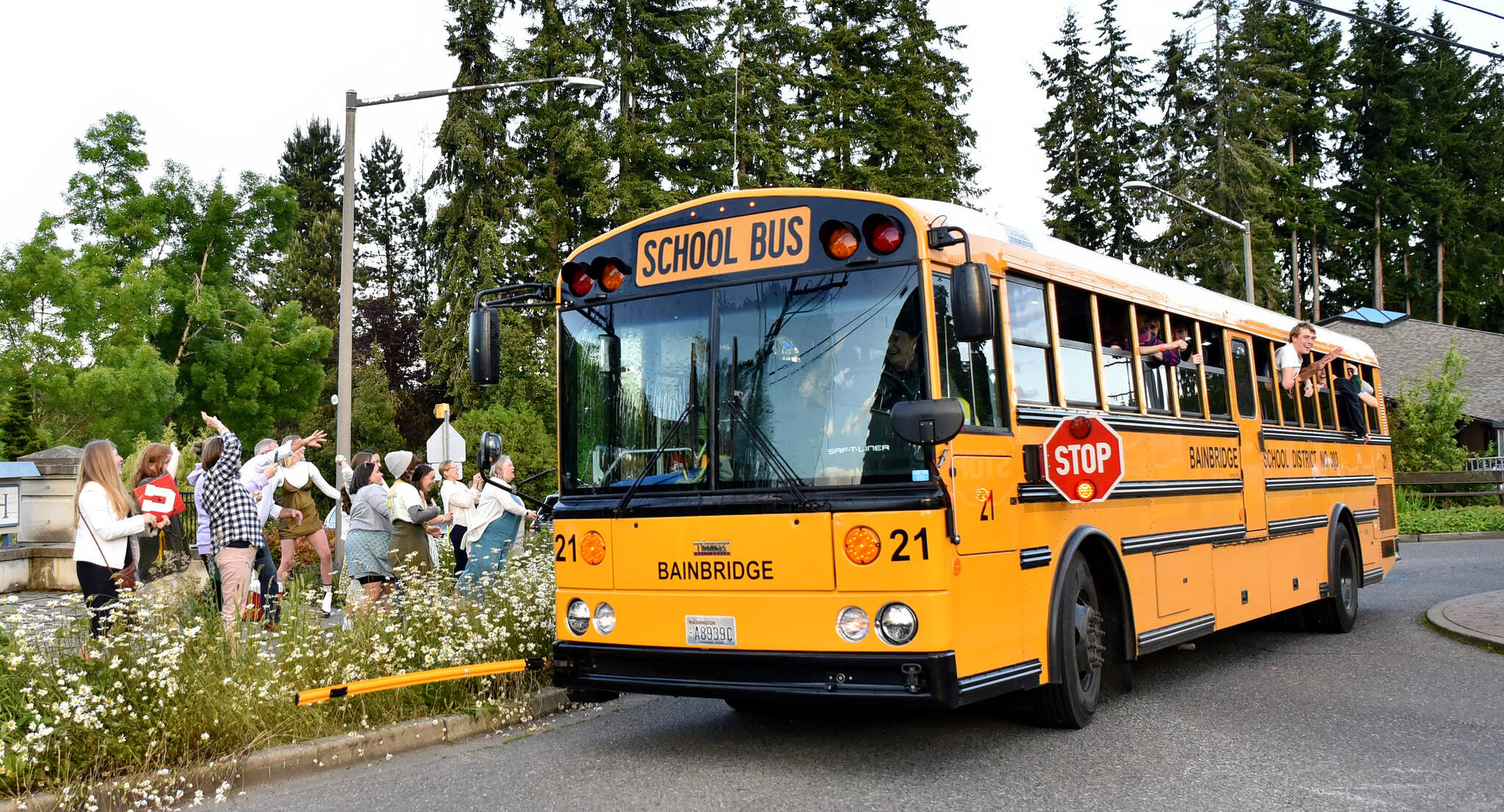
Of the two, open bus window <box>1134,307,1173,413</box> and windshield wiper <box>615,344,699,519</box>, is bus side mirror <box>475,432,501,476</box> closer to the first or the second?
Answer: windshield wiper <box>615,344,699,519</box>

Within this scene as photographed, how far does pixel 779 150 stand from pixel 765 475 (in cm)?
3191

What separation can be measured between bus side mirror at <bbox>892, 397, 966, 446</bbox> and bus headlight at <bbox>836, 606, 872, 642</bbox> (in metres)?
0.87

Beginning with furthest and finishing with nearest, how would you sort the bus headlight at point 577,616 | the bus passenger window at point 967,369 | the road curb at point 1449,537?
the road curb at point 1449,537, the bus headlight at point 577,616, the bus passenger window at point 967,369

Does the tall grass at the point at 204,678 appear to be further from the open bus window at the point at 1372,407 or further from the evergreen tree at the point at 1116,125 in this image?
the evergreen tree at the point at 1116,125

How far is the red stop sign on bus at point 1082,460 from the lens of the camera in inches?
274

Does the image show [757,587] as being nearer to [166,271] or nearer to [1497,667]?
[1497,667]

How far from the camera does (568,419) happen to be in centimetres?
710

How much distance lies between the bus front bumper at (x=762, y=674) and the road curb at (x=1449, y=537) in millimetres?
22095

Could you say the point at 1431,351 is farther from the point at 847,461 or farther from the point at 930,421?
the point at 930,421

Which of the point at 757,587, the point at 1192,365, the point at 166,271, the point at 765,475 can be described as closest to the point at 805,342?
the point at 765,475

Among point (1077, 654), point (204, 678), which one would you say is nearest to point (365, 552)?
point (204, 678)

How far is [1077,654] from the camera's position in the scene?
284 inches

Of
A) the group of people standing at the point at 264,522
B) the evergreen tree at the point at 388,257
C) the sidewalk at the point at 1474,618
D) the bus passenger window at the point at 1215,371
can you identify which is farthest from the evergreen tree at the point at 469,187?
the bus passenger window at the point at 1215,371

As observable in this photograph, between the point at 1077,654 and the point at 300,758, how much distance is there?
4.31m
